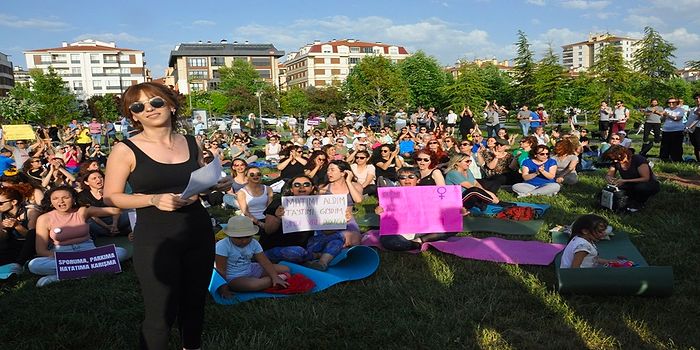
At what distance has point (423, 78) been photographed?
59875 millimetres

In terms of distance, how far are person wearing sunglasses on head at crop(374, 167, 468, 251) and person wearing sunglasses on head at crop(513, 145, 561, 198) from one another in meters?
3.41

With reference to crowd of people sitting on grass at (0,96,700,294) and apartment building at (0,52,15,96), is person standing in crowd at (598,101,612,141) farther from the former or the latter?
apartment building at (0,52,15,96)

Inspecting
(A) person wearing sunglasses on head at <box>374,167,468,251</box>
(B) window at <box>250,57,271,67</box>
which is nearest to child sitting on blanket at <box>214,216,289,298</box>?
(A) person wearing sunglasses on head at <box>374,167,468,251</box>

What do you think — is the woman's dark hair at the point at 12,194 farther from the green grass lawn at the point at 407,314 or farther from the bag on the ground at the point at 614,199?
the bag on the ground at the point at 614,199

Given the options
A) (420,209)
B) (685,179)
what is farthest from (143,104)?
(685,179)

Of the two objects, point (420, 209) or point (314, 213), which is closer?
point (314, 213)

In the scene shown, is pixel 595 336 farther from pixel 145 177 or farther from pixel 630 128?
pixel 630 128

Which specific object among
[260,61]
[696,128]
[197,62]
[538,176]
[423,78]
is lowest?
[538,176]

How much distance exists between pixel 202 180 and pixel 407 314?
2683 millimetres

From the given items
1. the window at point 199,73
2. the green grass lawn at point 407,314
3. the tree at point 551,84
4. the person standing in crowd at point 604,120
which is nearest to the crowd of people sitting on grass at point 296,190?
the green grass lawn at point 407,314

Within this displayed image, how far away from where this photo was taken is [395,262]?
20.8ft

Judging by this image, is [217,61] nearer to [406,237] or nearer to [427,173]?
[427,173]

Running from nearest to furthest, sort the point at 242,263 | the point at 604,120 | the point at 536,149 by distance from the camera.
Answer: the point at 242,263 → the point at 536,149 → the point at 604,120

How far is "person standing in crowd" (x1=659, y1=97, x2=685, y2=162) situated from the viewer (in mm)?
13703
